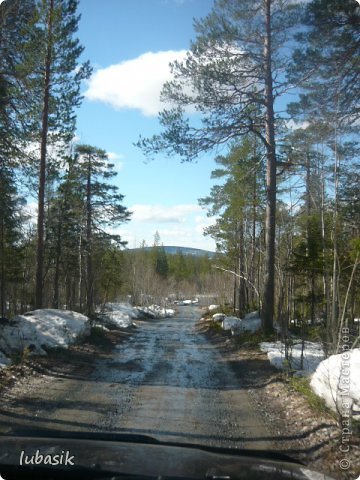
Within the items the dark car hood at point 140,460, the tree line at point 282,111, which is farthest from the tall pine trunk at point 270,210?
the dark car hood at point 140,460

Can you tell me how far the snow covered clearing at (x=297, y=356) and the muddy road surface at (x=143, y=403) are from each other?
1159 millimetres

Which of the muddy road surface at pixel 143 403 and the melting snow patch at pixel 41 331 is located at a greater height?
the melting snow patch at pixel 41 331

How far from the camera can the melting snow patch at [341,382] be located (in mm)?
5676

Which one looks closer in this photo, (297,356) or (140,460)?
(140,460)

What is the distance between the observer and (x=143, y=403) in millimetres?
7254

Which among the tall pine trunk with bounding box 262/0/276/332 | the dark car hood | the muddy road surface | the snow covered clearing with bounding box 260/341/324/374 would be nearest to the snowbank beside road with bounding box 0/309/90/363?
the muddy road surface

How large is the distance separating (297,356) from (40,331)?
23.5 feet

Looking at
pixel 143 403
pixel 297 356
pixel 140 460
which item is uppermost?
pixel 140 460

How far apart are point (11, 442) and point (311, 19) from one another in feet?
32.0

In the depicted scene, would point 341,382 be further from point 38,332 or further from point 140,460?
point 38,332

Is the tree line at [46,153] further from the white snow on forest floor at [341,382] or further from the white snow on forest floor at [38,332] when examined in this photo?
the white snow on forest floor at [341,382]

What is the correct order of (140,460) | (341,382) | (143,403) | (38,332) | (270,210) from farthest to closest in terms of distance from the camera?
(270,210)
(38,332)
(143,403)
(341,382)
(140,460)

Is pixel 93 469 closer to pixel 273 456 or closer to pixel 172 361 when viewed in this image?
pixel 273 456

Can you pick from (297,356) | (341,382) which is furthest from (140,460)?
(297,356)
